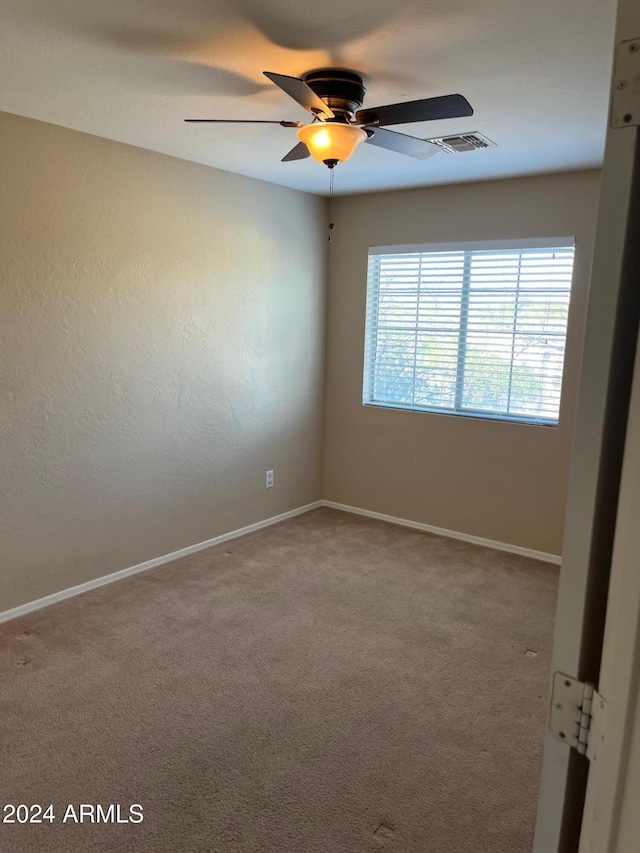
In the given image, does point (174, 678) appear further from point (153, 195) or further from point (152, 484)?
point (153, 195)

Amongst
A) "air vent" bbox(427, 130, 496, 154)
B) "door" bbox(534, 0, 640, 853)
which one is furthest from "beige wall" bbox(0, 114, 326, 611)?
"door" bbox(534, 0, 640, 853)

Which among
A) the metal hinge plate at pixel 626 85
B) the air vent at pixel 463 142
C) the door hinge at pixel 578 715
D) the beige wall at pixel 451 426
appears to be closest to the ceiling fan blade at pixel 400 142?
the air vent at pixel 463 142

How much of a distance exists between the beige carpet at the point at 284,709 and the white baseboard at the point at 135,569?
0.21ft

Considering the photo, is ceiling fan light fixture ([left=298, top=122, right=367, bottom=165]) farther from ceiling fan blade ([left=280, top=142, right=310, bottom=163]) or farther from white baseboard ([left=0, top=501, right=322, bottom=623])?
white baseboard ([left=0, top=501, right=322, bottom=623])

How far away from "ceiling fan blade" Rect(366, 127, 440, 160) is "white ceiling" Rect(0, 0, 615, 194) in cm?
19

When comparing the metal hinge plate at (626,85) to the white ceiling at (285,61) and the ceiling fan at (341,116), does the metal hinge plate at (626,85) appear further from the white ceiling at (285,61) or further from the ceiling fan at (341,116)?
the ceiling fan at (341,116)

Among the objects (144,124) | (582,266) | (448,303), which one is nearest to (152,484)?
(144,124)

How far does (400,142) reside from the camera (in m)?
2.45

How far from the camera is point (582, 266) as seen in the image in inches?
145

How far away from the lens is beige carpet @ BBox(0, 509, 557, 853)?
1.88 meters

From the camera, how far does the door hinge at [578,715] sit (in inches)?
30.9

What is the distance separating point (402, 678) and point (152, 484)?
6.21 ft

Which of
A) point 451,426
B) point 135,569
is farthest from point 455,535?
point 135,569

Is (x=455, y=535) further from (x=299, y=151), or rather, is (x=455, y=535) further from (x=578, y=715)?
(x=578, y=715)
